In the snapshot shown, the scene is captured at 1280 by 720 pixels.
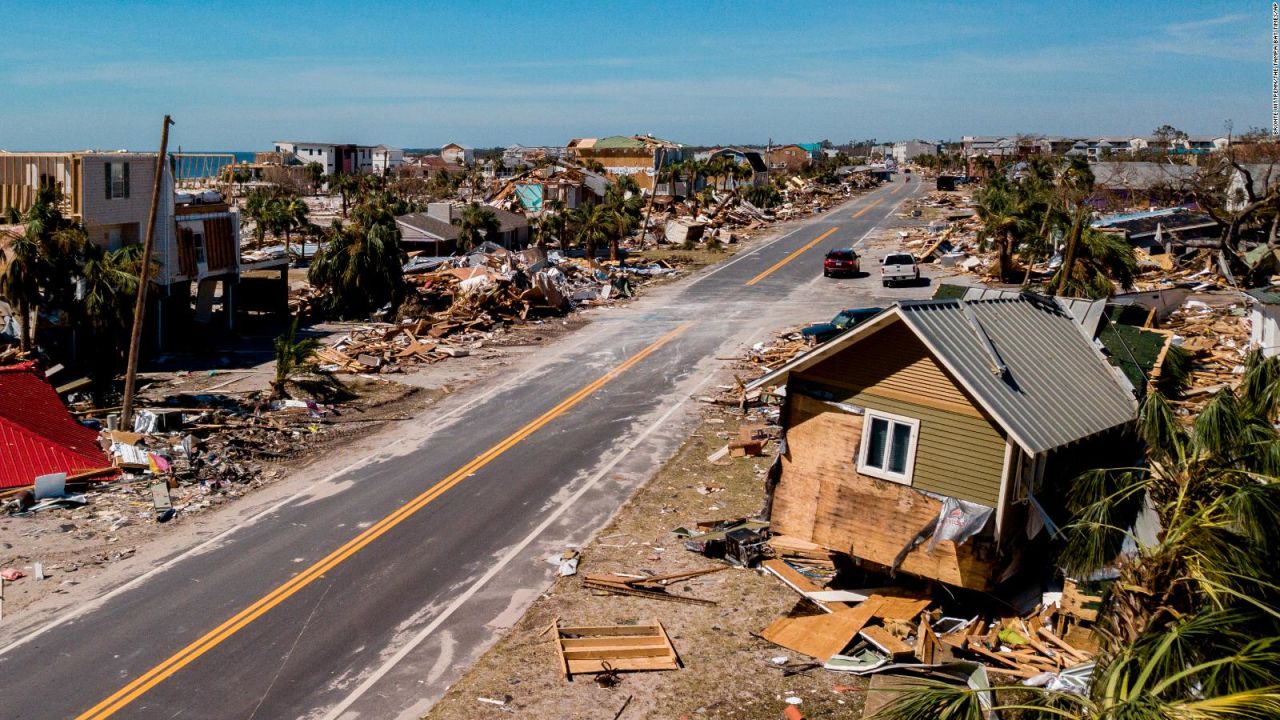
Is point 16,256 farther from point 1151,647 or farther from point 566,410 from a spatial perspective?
point 1151,647

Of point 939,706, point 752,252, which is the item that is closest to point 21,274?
point 939,706

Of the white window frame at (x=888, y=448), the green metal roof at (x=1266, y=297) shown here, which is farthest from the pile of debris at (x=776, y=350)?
the white window frame at (x=888, y=448)

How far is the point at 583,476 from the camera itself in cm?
2189

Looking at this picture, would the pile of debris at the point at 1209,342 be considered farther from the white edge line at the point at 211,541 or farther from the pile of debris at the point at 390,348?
the pile of debris at the point at 390,348

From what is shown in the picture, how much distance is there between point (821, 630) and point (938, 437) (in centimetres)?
321

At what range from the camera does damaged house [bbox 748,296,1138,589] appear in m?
13.4

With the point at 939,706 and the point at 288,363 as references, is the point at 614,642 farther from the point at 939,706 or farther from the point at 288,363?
the point at 288,363

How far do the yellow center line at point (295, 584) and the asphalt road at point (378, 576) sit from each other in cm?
3

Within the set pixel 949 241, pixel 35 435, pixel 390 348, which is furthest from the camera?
pixel 949 241

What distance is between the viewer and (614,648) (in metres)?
14.2

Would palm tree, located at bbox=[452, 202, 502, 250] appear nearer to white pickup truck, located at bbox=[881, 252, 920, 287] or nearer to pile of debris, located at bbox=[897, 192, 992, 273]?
white pickup truck, located at bbox=[881, 252, 920, 287]

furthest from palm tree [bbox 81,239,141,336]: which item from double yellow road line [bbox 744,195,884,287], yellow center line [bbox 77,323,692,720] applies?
double yellow road line [bbox 744,195,884,287]

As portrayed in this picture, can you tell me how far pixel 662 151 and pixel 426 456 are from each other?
88709 millimetres

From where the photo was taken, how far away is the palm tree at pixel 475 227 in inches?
2090
